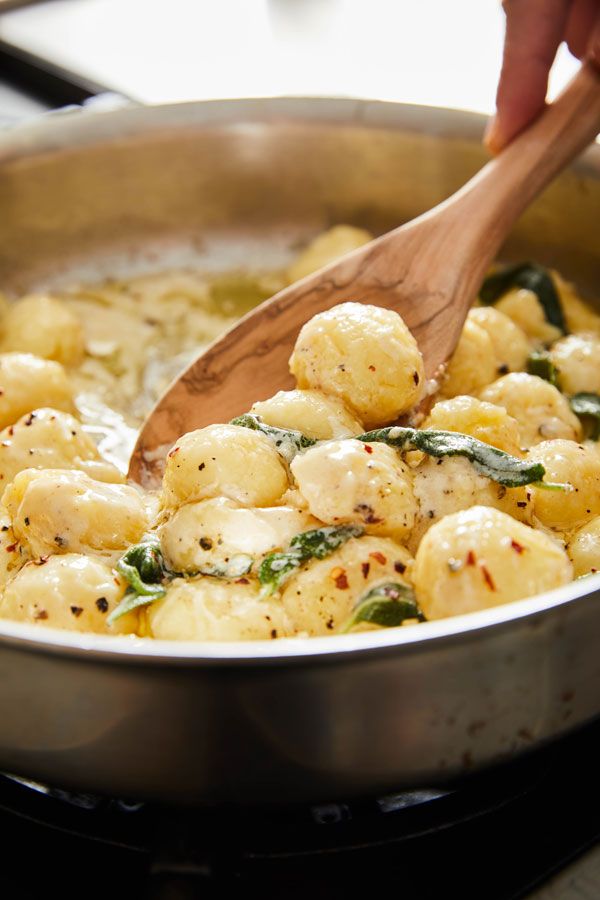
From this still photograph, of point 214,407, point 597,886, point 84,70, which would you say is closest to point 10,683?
point 597,886

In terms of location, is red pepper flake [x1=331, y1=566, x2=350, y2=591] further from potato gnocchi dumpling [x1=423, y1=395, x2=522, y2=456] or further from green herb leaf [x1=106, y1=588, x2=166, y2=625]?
potato gnocchi dumpling [x1=423, y1=395, x2=522, y2=456]

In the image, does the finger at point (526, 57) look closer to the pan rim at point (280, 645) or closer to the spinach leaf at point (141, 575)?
the spinach leaf at point (141, 575)

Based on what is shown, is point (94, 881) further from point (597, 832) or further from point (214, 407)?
point (214, 407)

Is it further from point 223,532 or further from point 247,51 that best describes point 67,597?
point 247,51

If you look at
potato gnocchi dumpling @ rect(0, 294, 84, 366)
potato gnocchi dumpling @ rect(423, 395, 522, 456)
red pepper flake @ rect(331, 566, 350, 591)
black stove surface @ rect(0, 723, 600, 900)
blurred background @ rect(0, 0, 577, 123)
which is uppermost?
blurred background @ rect(0, 0, 577, 123)

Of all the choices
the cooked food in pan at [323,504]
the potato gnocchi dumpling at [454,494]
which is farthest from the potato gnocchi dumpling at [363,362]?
the potato gnocchi dumpling at [454,494]

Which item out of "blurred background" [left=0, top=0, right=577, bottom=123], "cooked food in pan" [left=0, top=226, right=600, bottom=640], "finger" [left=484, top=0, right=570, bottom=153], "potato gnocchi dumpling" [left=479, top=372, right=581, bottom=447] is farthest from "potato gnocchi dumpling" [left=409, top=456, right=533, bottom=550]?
"blurred background" [left=0, top=0, right=577, bottom=123]

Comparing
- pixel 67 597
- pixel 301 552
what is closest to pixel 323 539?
pixel 301 552
